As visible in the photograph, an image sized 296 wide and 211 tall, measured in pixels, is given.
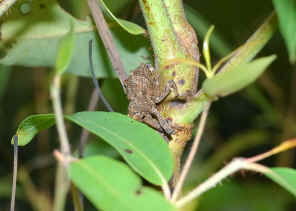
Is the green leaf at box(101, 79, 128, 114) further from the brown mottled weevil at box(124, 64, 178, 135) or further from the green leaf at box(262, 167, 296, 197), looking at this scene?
the green leaf at box(262, 167, 296, 197)

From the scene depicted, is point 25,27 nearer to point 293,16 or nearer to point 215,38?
point 215,38

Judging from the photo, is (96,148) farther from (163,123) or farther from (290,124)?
(290,124)

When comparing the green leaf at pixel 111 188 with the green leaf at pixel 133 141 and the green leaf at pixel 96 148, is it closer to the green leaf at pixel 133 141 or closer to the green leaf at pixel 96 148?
the green leaf at pixel 133 141

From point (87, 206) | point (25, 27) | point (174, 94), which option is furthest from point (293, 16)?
point (87, 206)

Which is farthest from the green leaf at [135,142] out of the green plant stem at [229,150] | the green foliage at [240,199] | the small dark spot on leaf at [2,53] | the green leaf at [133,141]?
the green plant stem at [229,150]

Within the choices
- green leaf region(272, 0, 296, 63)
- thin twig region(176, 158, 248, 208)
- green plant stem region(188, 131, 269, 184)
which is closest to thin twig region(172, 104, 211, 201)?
thin twig region(176, 158, 248, 208)

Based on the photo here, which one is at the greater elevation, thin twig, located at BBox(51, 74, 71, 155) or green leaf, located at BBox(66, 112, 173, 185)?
thin twig, located at BBox(51, 74, 71, 155)

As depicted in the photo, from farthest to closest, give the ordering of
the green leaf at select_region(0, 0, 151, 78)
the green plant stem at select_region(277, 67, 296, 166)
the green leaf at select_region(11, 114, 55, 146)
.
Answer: the green plant stem at select_region(277, 67, 296, 166)
the green leaf at select_region(0, 0, 151, 78)
the green leaf at select_region(11, 114, 55, 146)

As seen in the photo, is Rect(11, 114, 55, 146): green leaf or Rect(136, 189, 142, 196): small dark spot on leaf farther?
Rect(11, 114, 55, 146): green leaf
